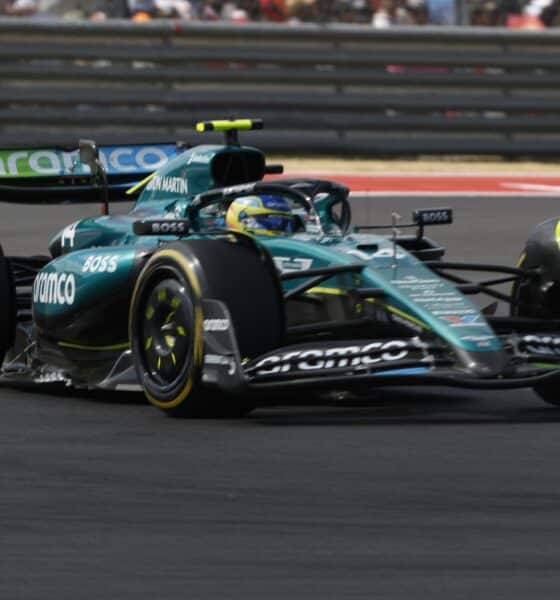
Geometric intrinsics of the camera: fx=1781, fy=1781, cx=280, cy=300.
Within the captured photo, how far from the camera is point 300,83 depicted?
1845 cm

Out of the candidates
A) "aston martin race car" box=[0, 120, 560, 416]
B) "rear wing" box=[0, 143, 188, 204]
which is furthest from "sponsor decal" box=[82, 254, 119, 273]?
"rear wing" box=[0, 143, 188, 204]

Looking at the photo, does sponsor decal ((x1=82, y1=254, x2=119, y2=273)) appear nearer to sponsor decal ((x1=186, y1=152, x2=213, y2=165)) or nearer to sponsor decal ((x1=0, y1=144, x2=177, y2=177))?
sponsor decal ((x1=186, y1=152, x2=213, y2=165))

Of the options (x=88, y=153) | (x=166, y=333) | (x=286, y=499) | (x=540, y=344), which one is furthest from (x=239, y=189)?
(x=286, y=499)

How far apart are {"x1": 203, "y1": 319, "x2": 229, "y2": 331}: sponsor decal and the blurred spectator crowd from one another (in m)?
12.7

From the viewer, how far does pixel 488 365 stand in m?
6.61

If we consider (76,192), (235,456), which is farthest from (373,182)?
(235,456)

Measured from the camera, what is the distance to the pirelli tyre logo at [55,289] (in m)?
7.66

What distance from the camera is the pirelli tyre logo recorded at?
766 cm

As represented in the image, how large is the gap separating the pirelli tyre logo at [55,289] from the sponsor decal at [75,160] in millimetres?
1205

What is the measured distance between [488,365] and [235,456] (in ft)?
3.60

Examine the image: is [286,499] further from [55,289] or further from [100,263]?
[55,289]

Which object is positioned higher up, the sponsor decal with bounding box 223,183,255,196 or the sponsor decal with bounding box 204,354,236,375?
the sponsor decal with bounding box 223,183,255,196

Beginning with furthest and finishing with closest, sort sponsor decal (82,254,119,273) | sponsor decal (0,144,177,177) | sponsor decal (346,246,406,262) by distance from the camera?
sponsor decal (0,144,177,177) < sponsor decal (82,254,119,273) < sponsor decal (346,246,406,262)

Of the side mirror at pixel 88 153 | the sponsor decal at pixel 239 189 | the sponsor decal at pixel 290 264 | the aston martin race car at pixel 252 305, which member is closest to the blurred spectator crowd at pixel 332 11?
the side mirror at pixel 88 153
